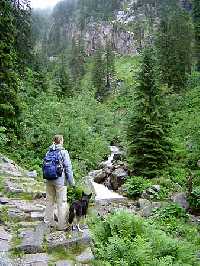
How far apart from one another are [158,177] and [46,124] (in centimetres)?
746

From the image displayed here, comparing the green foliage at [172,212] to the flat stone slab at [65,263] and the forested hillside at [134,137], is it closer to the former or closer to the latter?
the forested hillside at [134,137]

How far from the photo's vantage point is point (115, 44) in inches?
5556

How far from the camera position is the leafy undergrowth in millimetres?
9133

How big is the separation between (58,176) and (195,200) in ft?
38.5

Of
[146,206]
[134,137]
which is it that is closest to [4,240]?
[146,206]

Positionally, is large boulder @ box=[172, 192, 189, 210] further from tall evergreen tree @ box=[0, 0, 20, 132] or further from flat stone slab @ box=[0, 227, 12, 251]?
flat stone slab @ box=[0, 227, 12, 251]

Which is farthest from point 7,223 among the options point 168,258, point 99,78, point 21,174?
point 99,78

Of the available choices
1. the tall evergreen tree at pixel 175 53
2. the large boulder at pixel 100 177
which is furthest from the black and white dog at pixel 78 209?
the tall evergreen tree at pixel 175 53

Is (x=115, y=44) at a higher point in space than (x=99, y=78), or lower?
higher

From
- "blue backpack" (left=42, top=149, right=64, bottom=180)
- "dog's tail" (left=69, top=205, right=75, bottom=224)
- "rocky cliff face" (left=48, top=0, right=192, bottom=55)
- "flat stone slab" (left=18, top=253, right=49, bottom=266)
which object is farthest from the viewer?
"rocky cliff face" (left=48, top=0, right=192, bottom=55)

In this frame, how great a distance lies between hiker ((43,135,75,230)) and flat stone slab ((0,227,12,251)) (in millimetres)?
1037

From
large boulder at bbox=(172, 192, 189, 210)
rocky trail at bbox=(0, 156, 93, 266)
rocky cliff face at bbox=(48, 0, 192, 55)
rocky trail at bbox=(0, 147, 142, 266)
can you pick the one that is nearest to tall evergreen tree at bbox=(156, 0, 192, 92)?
large boulder at bbox=(172, 192, 189, 210)

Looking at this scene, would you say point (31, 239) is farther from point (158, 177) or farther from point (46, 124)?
point (46, 124)

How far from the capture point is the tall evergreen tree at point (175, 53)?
61.6 metres
